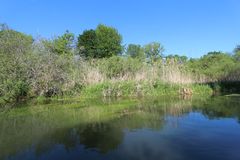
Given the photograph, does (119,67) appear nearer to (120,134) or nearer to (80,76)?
(80,76)

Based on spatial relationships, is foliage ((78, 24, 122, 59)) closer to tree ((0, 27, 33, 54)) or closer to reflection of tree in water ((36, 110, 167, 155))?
tree ((0, 27, 33, 54))

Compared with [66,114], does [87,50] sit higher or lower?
higher

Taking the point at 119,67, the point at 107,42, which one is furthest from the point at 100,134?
the point at 107,42

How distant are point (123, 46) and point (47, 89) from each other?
2341 cm

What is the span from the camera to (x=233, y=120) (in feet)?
30.1

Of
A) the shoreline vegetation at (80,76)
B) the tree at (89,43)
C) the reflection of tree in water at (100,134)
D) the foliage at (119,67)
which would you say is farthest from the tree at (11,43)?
the tree at (89,43)

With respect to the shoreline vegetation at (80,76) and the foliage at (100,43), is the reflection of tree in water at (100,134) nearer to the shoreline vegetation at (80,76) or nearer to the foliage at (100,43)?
the shoreline vegetation at (80,76)

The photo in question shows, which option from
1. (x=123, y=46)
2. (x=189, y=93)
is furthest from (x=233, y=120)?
(x=123, y=46)

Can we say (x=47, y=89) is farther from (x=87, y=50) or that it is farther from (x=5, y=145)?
(x=87, y=50)

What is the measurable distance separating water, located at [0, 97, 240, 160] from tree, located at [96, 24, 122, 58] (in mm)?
24073

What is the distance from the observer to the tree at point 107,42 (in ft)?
115

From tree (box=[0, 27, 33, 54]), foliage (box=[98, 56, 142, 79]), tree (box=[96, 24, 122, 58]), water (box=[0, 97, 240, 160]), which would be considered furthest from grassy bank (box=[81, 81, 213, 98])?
tree (box=[96, 24, 122, 58])

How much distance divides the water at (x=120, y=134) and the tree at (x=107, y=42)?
24073 mm

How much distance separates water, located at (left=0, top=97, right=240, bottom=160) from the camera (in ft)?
18.8
